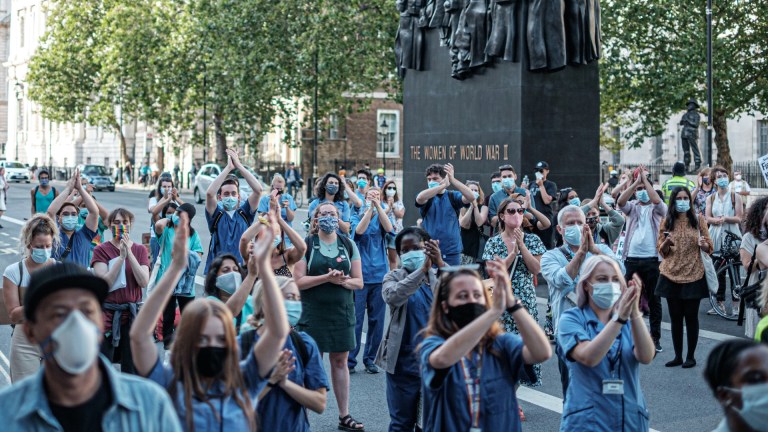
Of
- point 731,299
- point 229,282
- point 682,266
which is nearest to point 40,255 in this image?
point 229,282

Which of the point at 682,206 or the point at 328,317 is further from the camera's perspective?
the point at 682,206

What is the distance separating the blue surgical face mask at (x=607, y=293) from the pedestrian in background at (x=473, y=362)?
2.99 ft

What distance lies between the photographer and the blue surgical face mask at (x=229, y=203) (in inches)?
445

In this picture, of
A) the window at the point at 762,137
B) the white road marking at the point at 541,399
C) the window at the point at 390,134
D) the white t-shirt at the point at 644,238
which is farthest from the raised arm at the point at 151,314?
the window at the point at 390,134

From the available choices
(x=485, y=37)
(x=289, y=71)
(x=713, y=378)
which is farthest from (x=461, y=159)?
(x=289, y=71)

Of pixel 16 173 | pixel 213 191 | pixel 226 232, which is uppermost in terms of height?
pixel 16 173

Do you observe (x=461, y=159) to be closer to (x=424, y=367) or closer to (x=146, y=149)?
(x=424, y=367)

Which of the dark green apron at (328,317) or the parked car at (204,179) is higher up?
the parked car at (204,179)

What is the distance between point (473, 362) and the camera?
5.08 meters

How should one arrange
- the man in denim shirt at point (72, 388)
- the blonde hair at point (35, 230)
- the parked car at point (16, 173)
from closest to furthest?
the man in denim shirt at point (72, 388)
the blonde hair at point (35, 230)
the parked car at point (16, 173)

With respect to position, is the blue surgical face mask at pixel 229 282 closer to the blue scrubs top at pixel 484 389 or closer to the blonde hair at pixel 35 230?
the blonde hair at pixel 35 230

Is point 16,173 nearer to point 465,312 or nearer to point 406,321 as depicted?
point 406,321

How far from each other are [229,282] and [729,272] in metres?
9.30

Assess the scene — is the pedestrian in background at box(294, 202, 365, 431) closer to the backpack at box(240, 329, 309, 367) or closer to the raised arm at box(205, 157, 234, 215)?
the raised arm at box(205, 157, 234, 215)
